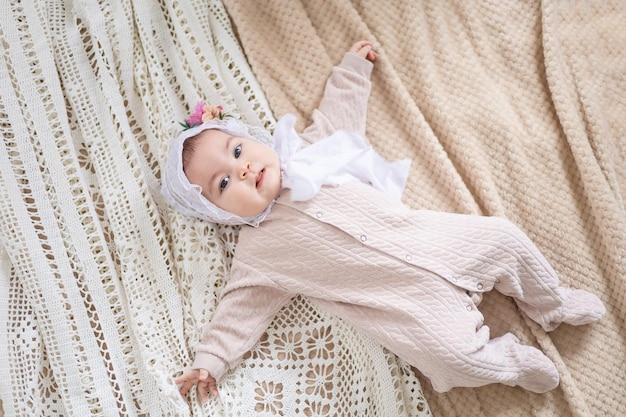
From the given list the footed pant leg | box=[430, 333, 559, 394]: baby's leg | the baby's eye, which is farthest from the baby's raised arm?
box=[430, 333, 559, 394]: baby's leg

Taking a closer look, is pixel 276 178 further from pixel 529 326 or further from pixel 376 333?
pixel 529 326

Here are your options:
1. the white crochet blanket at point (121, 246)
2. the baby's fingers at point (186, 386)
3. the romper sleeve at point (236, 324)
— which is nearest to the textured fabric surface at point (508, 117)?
the white crochet blanket at point (121, 246)

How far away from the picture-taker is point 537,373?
4.33ft

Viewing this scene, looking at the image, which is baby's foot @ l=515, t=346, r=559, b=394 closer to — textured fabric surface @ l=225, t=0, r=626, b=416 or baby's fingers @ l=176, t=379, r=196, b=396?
textured fabric surface @ l=225, t=0, r=626, b=416

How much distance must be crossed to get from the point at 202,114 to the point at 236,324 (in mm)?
503

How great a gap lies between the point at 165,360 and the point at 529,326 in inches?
33.8

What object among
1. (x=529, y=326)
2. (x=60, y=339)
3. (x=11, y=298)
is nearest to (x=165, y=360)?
(x=60, y=339)

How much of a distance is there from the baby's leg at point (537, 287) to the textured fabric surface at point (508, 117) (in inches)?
2.0

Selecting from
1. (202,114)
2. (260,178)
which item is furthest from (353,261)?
(202,114)

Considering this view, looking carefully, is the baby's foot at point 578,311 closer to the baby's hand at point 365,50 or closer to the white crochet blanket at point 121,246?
the white crochet blanket at point 121,246

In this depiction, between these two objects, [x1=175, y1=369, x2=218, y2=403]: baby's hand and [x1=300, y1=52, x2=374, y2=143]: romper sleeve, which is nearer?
[x1=175, y1=369, x2=218, y2=403]: baby's hand

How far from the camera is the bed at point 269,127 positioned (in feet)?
4.57

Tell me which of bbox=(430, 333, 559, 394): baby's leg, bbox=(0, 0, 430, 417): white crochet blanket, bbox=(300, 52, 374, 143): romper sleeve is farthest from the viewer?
bbox=(300, 52, 374, 143): romper sleeve

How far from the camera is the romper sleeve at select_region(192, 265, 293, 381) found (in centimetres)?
137
